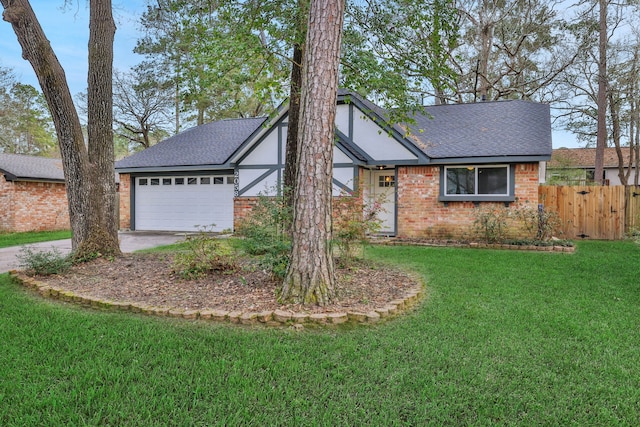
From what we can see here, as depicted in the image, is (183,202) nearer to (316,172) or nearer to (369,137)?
(369,137)

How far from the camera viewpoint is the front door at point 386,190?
471 inches

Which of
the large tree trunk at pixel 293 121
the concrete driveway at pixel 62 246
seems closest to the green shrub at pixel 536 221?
the large tree trunk at pixel 293 121

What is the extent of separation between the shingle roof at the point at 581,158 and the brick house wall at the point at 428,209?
1600cm

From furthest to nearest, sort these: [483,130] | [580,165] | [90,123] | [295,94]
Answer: [580,165] → [483,130] → [295,94] → [90,123]

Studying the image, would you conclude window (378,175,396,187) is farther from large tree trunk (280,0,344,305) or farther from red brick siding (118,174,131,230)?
red brick siding (118,174,131,230)

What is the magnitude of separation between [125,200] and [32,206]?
11.1 feet

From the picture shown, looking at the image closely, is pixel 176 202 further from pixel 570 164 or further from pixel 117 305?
pixel 570 164

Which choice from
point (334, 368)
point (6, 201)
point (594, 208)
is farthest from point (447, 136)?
point (6, 201)

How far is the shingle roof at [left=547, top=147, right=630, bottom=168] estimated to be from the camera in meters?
23.8

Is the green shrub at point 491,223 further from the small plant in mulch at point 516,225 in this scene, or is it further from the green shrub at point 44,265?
the green shrub at point 44,265

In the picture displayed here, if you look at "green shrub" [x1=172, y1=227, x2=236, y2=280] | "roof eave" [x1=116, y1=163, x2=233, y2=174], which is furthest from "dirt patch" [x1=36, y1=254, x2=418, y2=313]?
"roof eave" [x1=116, y1=163, x2=233, y2=174]

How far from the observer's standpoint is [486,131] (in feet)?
38.6

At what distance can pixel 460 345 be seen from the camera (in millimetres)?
3379

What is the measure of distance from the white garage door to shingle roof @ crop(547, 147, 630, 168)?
64.0 ft
